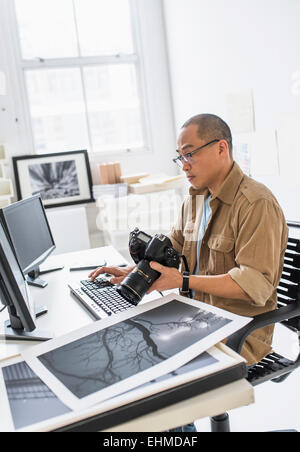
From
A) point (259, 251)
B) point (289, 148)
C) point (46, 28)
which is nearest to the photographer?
point (259, 251)

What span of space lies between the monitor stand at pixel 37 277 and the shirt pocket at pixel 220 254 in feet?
2.34

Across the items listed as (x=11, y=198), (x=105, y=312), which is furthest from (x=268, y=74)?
(x=11, y=198)

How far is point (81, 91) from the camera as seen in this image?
3.62 m

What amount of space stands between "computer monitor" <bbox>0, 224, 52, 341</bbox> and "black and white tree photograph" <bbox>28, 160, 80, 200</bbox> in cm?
253

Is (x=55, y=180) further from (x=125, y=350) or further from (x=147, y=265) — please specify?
(x=125, y=350)

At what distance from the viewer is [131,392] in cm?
70

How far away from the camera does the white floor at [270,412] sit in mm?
1571

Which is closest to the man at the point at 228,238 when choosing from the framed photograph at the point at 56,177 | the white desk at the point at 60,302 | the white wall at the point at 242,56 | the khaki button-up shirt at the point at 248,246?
the khaki button-up shirt at the point at 248,246

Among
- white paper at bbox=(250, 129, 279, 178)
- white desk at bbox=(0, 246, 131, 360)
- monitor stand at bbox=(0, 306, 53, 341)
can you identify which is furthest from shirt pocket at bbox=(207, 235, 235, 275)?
white paper at bbox=(250, 129, 279, 178)

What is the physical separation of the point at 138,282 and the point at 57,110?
9.51 feet

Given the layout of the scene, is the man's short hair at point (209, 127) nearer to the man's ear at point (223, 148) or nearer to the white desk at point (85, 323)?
the man's ear at point (223, 148)

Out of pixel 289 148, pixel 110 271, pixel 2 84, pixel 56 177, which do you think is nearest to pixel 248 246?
pixel 110 271

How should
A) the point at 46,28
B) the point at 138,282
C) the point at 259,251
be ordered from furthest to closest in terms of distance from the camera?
the point at 46,28, the point at 259,251, the point at 138,282
